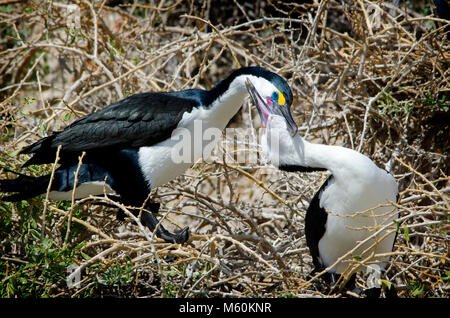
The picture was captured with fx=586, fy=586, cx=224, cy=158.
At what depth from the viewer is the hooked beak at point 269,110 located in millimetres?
2734

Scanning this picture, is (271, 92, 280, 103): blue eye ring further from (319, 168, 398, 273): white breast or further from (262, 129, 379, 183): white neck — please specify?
(319, 168, 398, 273): white breast

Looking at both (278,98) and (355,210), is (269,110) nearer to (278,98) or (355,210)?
(278,98)

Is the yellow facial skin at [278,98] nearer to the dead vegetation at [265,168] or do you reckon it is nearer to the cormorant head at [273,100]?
the cormorant head at [273,100]

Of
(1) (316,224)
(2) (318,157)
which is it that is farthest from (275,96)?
(1) (316,224)

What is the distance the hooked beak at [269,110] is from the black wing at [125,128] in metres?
0.36

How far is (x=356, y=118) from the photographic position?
3924 millimetres

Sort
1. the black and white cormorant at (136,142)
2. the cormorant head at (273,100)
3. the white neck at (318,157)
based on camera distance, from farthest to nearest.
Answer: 1. the black and white cormorant at (136,142)
2. the cormorant head at (273,100)
3. the white neck at (318,157)

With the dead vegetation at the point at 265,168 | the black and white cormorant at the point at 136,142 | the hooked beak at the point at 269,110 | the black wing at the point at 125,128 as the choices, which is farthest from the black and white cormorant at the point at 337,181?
the black wing at the point at 125,128

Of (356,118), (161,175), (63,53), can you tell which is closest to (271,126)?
(161,175)

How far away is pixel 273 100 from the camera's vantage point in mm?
2869

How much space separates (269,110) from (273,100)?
0.18ft

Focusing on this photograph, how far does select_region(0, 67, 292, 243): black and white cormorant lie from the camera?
124 inches
